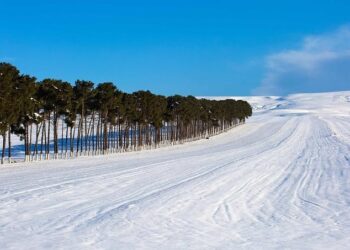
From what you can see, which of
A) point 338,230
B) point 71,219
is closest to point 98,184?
point 71,219

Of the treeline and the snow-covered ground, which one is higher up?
the treeline

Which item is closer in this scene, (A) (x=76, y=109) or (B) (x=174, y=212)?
(B) (x=174, y=212)

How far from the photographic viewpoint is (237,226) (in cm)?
1622

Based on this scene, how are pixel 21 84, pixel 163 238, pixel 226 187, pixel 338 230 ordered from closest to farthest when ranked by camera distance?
pixel 163 238 → pixel 338 230 → pixel 226 187 → pixel 21 84

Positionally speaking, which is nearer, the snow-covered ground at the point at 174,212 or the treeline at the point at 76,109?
the snow-covered ground at the point at 174,212

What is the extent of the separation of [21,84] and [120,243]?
45.1m

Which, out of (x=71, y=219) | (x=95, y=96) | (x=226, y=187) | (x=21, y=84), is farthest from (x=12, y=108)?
(x=71, y=219)

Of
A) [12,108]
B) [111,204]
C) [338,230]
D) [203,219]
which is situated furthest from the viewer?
[12,108]

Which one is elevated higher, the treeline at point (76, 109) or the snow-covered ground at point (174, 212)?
the treeline at point (76, 109)

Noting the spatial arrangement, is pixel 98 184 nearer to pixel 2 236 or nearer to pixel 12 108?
pixel 2 236

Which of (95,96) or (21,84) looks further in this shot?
(95,96)

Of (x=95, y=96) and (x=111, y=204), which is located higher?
(x=95, y=96)

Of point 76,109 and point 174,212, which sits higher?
point 76,109

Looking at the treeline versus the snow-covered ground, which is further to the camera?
the treeline
